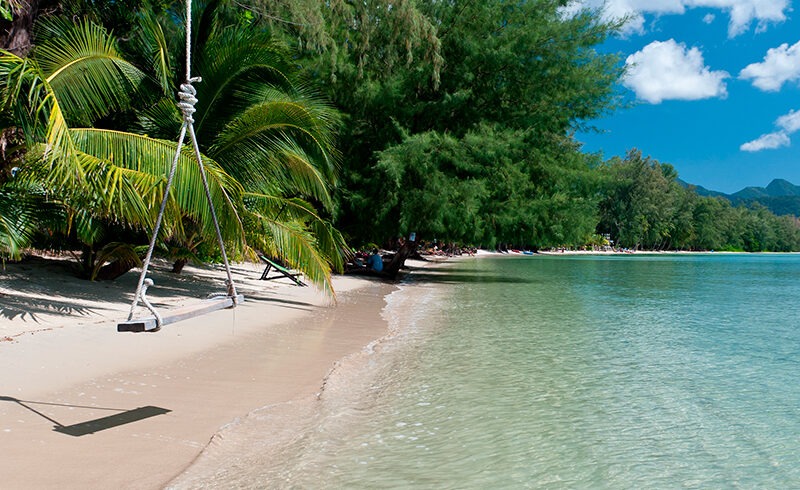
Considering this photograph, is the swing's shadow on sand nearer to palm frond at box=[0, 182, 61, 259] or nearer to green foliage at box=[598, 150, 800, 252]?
palm frond at box=[0, 182, 61, 259]

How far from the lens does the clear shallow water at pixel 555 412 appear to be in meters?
4.44

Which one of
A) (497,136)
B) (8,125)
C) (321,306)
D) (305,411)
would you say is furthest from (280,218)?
(497,136)

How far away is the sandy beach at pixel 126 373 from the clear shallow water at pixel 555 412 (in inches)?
26.9

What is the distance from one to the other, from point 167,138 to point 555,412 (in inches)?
373

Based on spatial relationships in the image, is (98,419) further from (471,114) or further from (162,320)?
(471,114)

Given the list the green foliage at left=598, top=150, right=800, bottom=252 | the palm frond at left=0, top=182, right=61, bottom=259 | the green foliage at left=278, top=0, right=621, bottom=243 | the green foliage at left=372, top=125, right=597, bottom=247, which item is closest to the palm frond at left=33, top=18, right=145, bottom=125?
the palm frond at left=0, top=182, right=61, bottom=259

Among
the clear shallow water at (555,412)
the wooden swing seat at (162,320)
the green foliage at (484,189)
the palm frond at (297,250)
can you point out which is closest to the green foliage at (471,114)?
the green foliage at (484,189)

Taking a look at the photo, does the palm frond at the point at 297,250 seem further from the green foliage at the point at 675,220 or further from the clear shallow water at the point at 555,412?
the green foliage at the point at 675,220

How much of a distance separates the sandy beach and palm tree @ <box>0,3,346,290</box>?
1.39m

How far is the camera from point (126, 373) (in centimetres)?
626

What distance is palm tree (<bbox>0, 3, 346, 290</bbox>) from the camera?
8109 millimetres

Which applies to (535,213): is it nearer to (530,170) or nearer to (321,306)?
(530,170)

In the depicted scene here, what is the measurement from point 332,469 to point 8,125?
749cm

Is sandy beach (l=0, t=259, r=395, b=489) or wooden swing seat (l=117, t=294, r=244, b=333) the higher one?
wooden swing seat (l=117, t=294, r=244, b=333)
